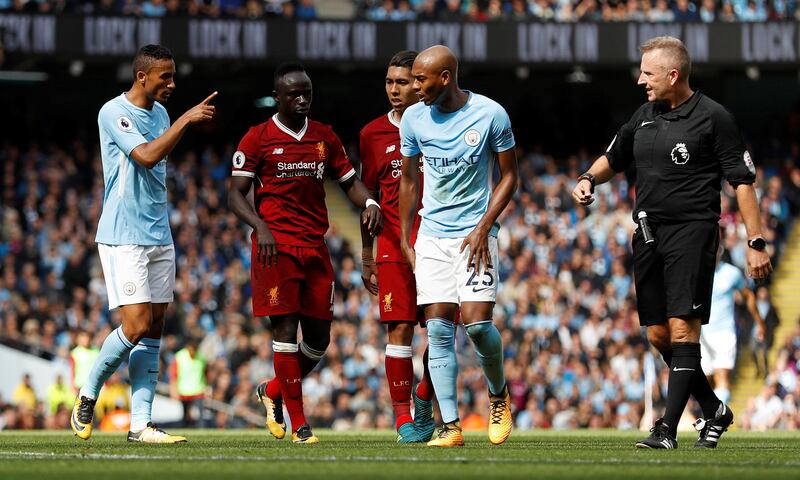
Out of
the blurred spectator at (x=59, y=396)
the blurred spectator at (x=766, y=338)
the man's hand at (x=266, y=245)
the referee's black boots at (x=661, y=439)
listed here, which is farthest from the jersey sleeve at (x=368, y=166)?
the blurred spectator at (x=766, y=338)

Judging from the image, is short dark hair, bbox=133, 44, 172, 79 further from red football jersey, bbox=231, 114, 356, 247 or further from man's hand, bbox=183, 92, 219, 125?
red football jersey, bbox=231, 114, 356, 247

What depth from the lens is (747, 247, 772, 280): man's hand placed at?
8.11m

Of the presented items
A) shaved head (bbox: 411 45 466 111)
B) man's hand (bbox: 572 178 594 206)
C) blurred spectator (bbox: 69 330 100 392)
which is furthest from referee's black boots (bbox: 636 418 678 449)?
blurred spectator (bbox: 69 330 100 392)

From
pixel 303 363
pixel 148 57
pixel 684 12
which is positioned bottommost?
pixel 303 363

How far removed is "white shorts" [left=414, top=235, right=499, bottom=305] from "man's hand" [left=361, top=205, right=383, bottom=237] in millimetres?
611

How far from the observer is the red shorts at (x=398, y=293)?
31.3ft

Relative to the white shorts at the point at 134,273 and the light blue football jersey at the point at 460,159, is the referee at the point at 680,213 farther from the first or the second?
the white shorts at the point at 134,273

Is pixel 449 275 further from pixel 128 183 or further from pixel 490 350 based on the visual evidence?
pixel 128 183

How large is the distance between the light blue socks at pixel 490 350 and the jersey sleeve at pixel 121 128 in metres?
2.38

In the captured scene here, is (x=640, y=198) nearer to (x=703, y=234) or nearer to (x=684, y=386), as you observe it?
(x=703, y=234)

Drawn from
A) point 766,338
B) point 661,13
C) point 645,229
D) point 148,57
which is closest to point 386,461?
point 645,229

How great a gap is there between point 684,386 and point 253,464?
2683mm

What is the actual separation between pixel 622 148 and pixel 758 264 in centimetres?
120

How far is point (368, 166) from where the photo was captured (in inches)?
393
